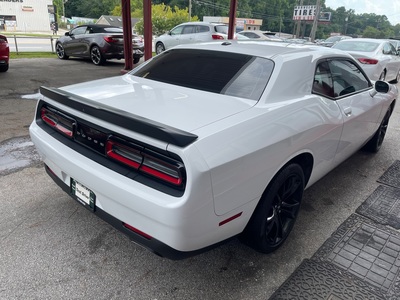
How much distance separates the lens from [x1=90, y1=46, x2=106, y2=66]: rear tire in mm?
12237

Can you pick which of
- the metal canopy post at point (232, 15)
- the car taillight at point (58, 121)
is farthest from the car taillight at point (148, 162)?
the metal canopy post at point (232, 15)

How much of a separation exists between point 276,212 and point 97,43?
11679 mm

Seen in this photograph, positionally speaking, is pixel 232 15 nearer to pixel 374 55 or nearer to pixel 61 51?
pixel 374 55

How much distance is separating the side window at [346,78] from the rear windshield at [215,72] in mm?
919

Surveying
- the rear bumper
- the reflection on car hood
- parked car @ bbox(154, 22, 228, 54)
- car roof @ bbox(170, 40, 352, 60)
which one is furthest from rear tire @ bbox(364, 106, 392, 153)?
parked car @ bbox(154, 22, 228, 54)

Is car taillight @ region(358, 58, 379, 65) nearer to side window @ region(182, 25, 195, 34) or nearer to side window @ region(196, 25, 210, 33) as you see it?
side window @ region(196, 25, 210, 33)

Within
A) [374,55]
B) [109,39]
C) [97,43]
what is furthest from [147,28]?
[374,55]

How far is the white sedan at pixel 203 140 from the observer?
5.56ft

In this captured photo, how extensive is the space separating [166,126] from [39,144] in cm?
131

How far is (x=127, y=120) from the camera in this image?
5.96 ft

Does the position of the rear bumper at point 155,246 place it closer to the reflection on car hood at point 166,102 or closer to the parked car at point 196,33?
the reflection on car hood at point 166,102

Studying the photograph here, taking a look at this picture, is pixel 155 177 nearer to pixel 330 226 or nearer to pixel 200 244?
pixel 200 244

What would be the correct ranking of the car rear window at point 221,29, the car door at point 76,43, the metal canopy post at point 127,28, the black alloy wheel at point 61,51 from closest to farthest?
the metal canopy post at point 127,28
the car door at point 76,43
the car rear window at point 221,29
the black alloy wheel at point 61,51

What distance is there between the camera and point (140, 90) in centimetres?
253
